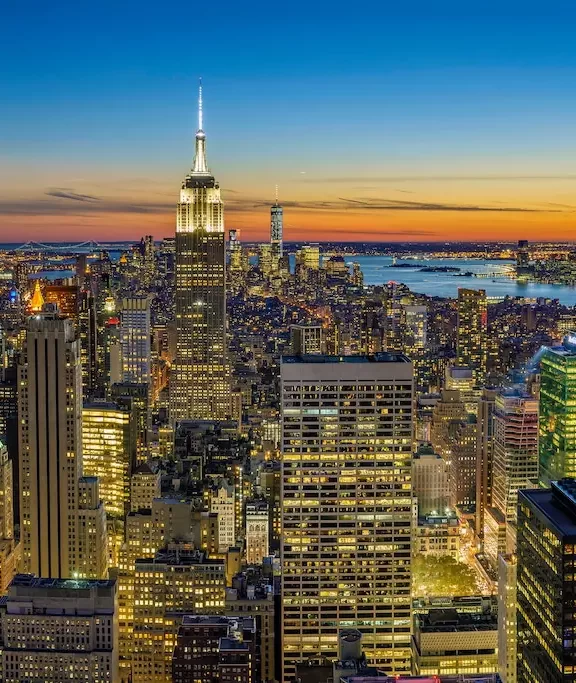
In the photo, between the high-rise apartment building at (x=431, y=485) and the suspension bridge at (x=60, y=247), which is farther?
the suspension bridge at (x=60, y=247)

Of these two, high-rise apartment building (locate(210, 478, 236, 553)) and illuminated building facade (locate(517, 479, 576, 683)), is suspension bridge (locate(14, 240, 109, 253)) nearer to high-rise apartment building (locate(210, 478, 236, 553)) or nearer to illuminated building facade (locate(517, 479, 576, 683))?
high-rise apartment building (locate(210, 478, 236, 553))

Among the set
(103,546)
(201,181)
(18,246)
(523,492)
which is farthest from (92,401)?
(523,492)

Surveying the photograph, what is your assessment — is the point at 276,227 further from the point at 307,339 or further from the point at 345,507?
the point at 345,507

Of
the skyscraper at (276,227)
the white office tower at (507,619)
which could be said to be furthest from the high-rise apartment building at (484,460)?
the white office tower at (507,619)


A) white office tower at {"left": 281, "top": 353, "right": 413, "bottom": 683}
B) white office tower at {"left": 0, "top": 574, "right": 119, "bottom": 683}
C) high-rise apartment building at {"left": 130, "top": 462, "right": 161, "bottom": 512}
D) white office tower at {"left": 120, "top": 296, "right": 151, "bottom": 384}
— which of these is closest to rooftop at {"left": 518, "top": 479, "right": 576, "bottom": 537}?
white office tower at {"left": 281, "top": 353, "right": 413, "bottom": 683}

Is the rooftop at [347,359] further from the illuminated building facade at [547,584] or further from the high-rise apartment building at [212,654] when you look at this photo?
the illuminated building facade at [547,584]

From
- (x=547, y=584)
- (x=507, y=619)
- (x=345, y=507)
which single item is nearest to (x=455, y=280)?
(x=345, y=507)
